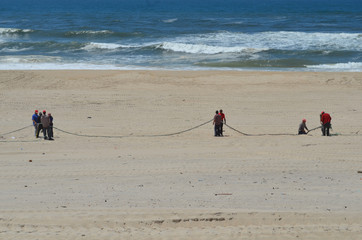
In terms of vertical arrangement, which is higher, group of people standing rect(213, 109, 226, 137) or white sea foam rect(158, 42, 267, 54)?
white sea foam rect(158, 42, 267, 54)

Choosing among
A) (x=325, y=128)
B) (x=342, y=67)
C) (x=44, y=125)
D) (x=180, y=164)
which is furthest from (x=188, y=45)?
(x=180, y=164)

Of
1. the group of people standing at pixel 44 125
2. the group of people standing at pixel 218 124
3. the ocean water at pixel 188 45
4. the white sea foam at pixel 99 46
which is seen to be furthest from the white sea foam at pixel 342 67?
the group of people standing at pixel 44 125

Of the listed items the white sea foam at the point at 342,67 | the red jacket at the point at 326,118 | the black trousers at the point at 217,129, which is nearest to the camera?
the red jacket at the point at 326,118

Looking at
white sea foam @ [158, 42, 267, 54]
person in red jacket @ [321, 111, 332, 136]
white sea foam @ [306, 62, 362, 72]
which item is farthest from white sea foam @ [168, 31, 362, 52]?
person in red jacket @ [321, 111, 332, 136]

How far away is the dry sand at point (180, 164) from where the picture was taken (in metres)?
8.73

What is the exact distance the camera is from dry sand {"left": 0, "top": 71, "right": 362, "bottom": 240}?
8.73 meters

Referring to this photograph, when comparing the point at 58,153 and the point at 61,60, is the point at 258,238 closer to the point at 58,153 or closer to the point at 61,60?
the point at 58,153

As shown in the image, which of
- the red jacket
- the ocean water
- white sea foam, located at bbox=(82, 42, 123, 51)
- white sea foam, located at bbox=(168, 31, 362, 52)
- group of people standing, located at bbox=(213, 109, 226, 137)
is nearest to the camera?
the red jacket

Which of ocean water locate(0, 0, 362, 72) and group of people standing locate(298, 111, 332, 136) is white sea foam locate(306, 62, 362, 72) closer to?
ocean water locate(0, 0, 362, 72)

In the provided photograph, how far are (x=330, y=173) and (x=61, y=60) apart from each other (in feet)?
87.8

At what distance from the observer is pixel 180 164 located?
12711 mm

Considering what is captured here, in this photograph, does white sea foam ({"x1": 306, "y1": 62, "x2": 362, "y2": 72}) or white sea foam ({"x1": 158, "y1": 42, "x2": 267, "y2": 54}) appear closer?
white sea foam ({"x1": 306, "y1": 62, "x2": 362, "y2": 72})

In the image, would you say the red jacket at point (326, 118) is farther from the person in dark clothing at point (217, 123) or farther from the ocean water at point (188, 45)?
the ocean water at point (188, 45)

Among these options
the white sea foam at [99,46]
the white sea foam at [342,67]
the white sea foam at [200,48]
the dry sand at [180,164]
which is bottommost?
the dry sand at [180,164]
